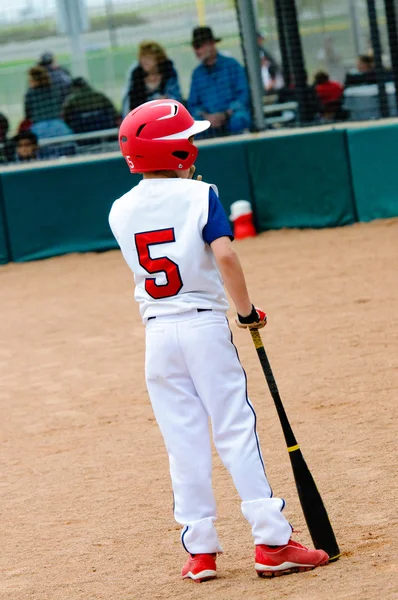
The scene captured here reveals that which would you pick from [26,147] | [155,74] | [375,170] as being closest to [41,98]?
[26,147]

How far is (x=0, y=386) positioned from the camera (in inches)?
289

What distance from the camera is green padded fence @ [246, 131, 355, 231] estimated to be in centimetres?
1222

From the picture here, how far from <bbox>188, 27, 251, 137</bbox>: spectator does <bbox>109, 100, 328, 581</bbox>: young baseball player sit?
8.89 m

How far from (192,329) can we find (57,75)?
37.7 ft

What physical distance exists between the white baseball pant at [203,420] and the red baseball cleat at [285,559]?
3cm

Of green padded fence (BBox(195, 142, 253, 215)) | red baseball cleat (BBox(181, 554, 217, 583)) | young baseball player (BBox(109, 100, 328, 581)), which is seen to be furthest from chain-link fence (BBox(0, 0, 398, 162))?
red baseball cleat (BBox(181, 554, 217, 583))

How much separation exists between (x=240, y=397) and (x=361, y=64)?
12.1 meters

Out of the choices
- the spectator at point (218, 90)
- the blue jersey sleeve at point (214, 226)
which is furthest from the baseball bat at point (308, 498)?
the spectator at point (218, 90)

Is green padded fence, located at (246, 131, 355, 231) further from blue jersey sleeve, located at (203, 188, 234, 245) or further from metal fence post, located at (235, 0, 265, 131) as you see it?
blue jersey sleeve, located at (203, 188, 234, 245)

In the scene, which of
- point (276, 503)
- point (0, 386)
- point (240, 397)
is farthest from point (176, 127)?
point (0, 386)

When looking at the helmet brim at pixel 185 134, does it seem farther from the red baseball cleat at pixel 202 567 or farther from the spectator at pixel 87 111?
the spectator at pixel 87 111

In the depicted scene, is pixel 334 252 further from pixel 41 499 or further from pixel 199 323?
pixel 199 323

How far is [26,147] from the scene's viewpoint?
13.1 meters

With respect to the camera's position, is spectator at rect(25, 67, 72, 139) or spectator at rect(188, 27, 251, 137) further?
spectator at rect(25, 67, 72, 139)
